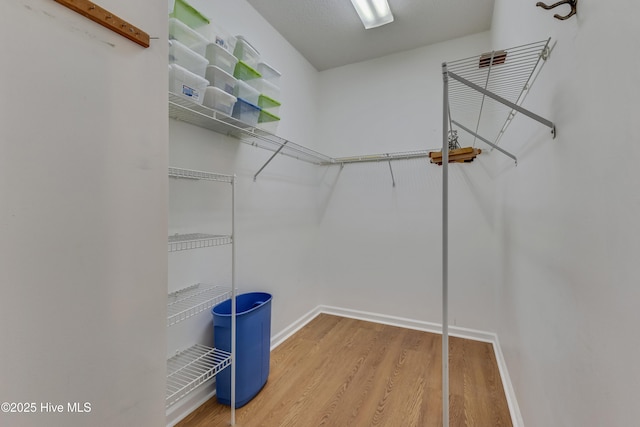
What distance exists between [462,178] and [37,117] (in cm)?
265

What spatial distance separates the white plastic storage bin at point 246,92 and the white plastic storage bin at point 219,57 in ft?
0.31

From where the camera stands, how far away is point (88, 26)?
26.6 inches

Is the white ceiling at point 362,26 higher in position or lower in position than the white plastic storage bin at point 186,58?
higher

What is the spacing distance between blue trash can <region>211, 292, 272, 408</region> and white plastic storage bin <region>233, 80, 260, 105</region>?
130 cm

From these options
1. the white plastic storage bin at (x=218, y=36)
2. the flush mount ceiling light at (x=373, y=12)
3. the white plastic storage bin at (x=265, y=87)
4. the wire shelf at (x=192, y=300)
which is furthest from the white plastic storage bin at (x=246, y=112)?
the flush mount ceiling light at (x=373, y=12)

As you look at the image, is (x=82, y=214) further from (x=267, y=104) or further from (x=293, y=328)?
(x=293, y=328)

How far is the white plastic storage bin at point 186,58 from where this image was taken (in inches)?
45.3

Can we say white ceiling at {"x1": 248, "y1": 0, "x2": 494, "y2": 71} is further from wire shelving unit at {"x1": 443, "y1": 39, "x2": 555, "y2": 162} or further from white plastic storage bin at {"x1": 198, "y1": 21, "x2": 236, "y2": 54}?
white plastic storage bin at {"x1": 198, "y1": 21, "x2": 236, "y2": 54}

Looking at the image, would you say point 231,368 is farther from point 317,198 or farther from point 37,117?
point 317,198

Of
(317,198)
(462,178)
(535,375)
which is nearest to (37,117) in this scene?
(535,375)

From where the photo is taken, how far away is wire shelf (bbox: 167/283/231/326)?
1.24 m

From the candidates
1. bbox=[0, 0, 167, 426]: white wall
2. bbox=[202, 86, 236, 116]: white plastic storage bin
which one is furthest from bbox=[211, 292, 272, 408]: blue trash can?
bbox=[202, 86, 236, 116]: white plastic storage bin

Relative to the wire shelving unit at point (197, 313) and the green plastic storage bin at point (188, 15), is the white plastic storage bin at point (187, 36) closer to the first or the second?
the green plastic storage bin at point (188, 15)

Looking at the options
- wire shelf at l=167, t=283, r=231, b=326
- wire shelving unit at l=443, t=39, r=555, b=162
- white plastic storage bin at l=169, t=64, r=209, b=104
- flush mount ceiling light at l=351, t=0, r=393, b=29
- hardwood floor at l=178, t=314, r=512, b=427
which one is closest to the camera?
wire shelving unit at l=443, t=39, r=555, b=162
